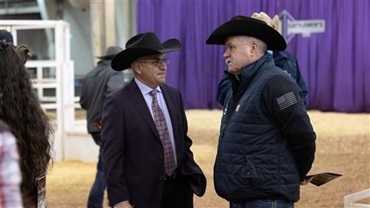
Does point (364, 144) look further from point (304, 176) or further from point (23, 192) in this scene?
point (23, 192)

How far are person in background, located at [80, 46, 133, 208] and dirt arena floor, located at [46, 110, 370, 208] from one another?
420 mm

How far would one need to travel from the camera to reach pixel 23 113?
1.96 metres

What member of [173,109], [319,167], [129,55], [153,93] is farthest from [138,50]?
[319,167]

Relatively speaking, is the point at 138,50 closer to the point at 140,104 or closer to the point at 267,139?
the point at 140,104

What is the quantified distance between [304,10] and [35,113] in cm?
1261

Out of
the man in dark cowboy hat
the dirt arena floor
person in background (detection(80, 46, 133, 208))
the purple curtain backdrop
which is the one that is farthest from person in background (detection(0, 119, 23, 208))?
the purple curtain backdrop

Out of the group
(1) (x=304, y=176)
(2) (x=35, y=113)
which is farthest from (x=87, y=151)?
(2) (x=35, y=113)

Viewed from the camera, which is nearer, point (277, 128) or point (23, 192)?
point (23, 192)

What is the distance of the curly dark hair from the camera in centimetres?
193

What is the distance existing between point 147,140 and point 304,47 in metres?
11.6

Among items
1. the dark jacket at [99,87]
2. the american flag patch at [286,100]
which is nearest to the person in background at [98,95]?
the dark jacket at [99,87]

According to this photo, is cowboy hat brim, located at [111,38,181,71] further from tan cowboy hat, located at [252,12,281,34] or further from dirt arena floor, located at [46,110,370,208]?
dirt arena floor, located at [46,110,370,208]

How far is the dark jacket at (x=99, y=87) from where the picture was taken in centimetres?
536

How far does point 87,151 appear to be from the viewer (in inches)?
355
